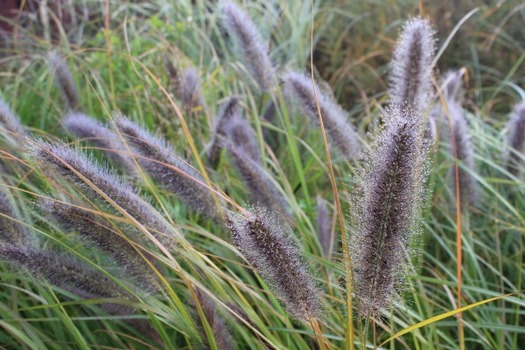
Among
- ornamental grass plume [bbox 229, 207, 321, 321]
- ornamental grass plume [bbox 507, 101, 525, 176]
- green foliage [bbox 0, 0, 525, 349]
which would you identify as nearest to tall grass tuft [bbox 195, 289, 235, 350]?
green foliage [bbox 0, 0, 525, 349]

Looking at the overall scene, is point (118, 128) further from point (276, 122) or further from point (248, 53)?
point (276, 122)

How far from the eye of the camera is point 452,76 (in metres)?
2.91

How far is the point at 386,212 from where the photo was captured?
1346mm

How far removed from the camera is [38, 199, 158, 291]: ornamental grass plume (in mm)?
1621

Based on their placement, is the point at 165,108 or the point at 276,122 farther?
the point at 276,122

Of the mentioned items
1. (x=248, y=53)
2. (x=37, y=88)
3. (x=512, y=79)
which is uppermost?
(x=248, y=53)

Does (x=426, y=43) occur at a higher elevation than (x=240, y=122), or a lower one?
higher

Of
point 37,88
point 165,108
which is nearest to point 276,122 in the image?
point 165,108

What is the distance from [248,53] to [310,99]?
0.41 m

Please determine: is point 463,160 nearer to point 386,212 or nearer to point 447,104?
point 447,104

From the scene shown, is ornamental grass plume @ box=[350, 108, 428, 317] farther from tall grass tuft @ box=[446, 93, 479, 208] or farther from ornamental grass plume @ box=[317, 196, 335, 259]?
tall grass tuft @ box=[446, 93, 479, 208]

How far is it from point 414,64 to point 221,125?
80 centimetres

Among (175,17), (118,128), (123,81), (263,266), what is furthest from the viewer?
(175,17)

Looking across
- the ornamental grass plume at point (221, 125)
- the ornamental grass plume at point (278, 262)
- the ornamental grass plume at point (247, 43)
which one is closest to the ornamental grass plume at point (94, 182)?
the ornamental grass plume at point (278, 262)
